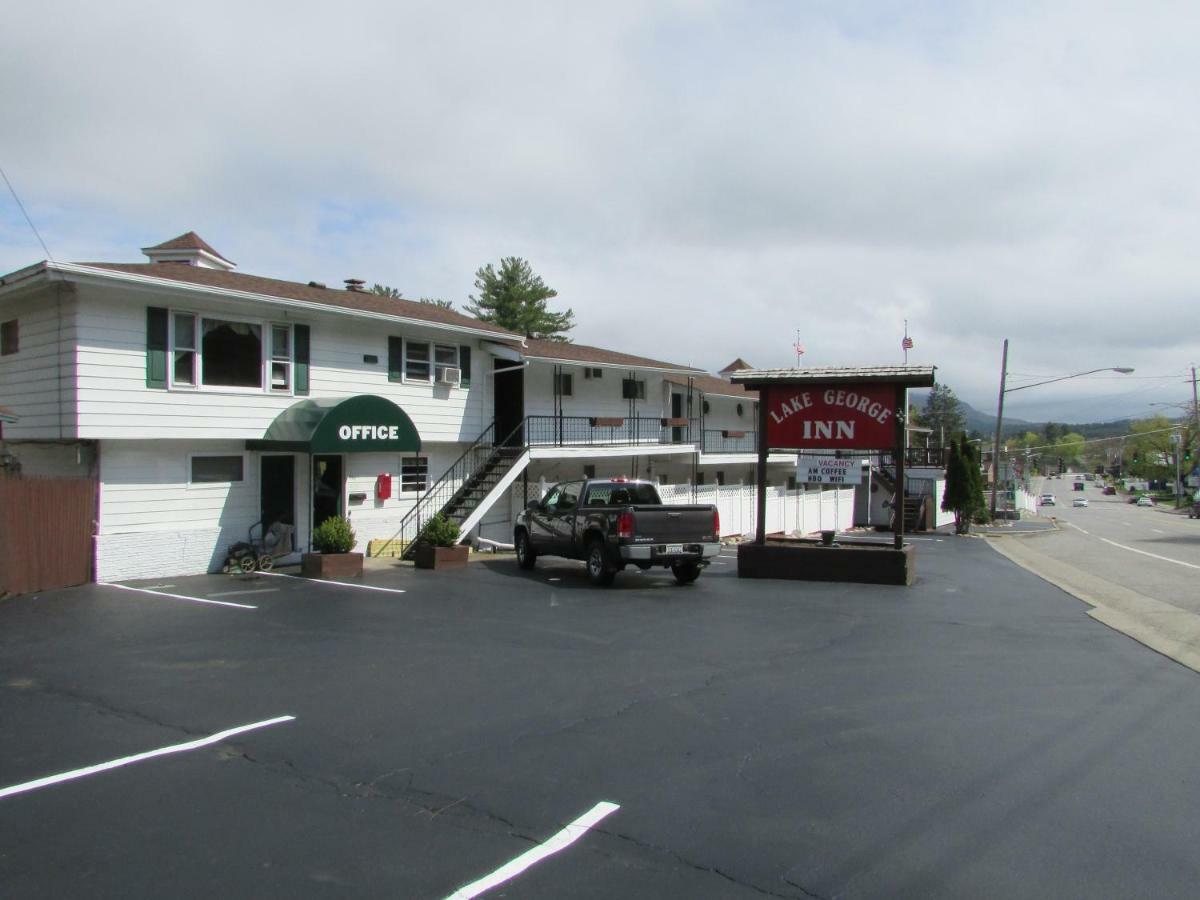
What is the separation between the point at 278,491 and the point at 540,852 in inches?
583

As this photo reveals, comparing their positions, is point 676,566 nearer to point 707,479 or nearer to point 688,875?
point 688,875

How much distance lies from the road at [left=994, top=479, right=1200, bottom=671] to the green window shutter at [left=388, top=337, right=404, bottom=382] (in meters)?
14.9

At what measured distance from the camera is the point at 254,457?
17656 mm

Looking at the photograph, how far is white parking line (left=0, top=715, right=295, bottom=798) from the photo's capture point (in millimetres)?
5648

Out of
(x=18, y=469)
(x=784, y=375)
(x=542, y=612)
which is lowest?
(x=542, y=612)

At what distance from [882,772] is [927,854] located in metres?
1.29

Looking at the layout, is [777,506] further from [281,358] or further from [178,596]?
[178,596]

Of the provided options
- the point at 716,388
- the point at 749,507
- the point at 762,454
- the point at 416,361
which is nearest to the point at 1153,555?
the point at 749,507

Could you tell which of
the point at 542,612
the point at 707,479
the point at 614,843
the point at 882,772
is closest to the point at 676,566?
the point at 542,612

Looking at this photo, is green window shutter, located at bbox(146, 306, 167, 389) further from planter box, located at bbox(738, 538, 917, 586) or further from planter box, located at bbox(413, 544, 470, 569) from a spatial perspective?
planter box, located at bbox(738, 538, 917, 586)

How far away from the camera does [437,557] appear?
58.1ft

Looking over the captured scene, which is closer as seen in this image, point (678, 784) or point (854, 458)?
point (678, 784)

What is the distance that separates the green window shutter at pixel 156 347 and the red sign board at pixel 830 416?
37.5 feet

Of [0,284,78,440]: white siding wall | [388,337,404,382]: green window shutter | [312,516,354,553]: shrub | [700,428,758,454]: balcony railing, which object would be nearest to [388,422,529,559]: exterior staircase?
[312,516,354,553]: shrub
